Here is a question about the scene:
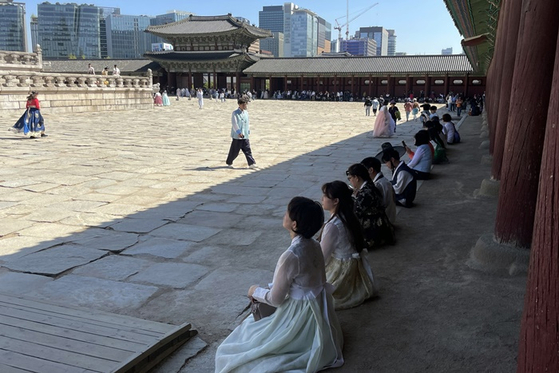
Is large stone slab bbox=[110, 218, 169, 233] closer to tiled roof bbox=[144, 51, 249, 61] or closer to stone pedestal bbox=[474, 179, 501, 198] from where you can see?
stone pedestal bbox=[474, 179, 501, 198]

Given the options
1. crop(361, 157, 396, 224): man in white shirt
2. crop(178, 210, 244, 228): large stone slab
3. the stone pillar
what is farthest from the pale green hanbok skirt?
the stone pillar

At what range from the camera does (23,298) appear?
3.53 m

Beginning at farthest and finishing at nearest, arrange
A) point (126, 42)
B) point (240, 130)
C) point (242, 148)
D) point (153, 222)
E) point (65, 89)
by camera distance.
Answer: point (126, 42) < point (65, 89) < point (242, 148) < point (240, 130) < point (153, 222)

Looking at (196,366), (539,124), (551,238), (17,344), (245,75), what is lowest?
(196,366)

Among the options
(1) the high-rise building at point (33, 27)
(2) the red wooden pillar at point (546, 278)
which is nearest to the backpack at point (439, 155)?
(2) the red wooden pillar at point (546, 278)

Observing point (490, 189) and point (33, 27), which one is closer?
point (490, 189)

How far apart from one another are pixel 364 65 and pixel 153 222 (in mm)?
38100

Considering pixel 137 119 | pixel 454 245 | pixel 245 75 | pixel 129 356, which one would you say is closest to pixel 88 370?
pixel 129 356

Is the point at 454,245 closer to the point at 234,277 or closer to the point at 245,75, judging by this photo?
the point at 234,277

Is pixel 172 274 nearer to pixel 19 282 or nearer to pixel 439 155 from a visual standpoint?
pixel 19 282

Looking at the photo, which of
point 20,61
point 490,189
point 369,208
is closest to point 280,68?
point 20,61

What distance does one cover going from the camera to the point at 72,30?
11312cm

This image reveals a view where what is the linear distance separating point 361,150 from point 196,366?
9.93m

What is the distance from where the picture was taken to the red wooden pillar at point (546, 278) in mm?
1584
